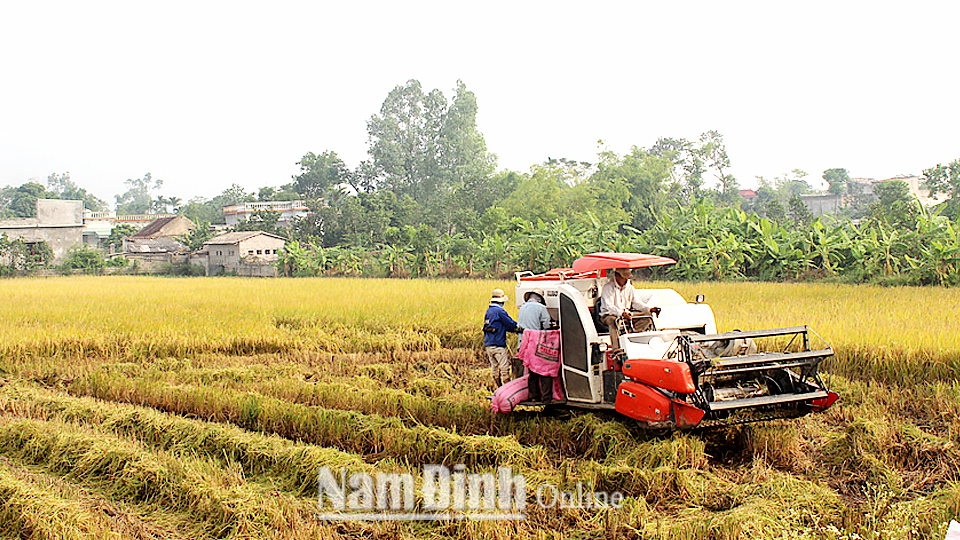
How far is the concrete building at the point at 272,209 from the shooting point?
4646 cm

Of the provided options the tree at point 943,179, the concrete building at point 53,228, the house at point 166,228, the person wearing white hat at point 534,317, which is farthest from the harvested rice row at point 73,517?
the house at point 166,228

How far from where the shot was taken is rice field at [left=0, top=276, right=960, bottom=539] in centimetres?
399

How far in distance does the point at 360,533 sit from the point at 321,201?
35880 millimetres

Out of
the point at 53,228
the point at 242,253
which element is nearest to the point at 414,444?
the point at 242,253

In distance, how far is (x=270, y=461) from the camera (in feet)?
16.4

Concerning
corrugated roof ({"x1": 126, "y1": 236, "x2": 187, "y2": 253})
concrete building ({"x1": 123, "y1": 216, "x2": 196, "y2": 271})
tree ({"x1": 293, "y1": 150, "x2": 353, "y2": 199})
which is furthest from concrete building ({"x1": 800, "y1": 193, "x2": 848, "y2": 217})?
corrugated roof ({"x1": 126, "y1": 236, "x2": 187, "y2": 253})

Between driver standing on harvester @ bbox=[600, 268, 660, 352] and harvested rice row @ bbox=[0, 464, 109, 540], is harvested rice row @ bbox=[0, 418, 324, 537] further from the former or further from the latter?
driver standing on harvester @ bbox=[600, 268, 660, 352]

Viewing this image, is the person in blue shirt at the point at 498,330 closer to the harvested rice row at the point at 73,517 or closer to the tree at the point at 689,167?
the harvested rice row at the point at 73,517

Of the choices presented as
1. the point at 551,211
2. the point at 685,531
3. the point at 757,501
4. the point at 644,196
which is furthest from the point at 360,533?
the point at 644,196

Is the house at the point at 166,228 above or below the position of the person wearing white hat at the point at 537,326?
above

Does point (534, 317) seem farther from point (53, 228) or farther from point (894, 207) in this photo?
point (53, 228)

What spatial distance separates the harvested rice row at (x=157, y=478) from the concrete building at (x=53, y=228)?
110ft

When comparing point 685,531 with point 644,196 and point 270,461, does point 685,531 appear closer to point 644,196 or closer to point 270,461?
point 270,461

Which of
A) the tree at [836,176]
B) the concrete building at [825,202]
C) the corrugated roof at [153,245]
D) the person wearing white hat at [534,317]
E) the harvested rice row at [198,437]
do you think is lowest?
the harvested rice row at [198,437]
